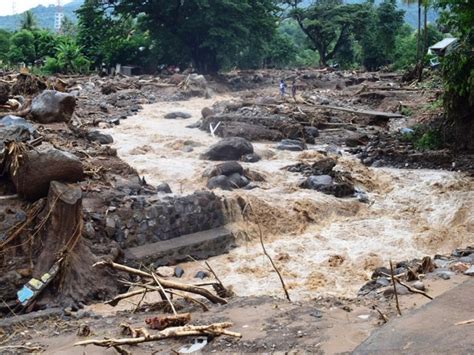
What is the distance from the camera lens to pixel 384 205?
12344 millimetres

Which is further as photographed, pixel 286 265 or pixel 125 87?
pixel 125 87

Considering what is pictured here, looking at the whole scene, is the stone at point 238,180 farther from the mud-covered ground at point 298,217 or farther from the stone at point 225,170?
the mud-covered ground at point 298,217

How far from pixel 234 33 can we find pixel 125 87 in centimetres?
813

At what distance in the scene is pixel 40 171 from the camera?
8.40m

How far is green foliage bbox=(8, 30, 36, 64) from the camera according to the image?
3600 cm

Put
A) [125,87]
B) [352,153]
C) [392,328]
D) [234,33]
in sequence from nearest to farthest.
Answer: [392,328] < [352,153] < [125,87] < [234,33]

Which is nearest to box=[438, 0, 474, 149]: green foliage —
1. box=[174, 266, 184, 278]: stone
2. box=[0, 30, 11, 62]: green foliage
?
box=[174, 266, 184, 278]: stone

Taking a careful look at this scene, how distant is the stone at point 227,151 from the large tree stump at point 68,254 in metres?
6.54

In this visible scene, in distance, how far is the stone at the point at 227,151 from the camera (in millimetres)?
14914

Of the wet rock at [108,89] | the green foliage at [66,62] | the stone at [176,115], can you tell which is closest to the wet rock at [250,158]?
the stone at [176,115]

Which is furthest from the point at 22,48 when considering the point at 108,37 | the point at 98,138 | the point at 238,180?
the point at 238,180

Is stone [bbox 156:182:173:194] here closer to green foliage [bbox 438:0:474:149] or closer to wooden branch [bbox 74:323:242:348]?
wooden branch [bbox 74:323:242:348]

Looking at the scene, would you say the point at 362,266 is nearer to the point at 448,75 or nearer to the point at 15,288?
the point at 15,288

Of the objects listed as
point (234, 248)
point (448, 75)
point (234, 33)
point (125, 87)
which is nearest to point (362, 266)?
point (234, 248)
